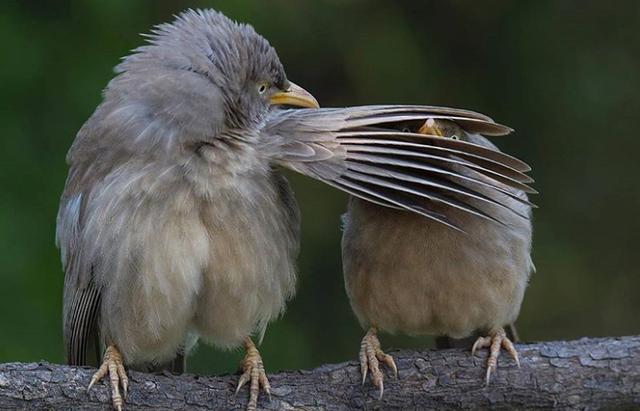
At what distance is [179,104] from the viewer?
4.78m

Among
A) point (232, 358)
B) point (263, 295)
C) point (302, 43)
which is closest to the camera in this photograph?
point (263, 295)

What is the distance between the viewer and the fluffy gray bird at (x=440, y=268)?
511 centimetres

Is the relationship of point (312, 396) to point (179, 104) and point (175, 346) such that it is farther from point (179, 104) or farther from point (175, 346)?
point (179, 104)

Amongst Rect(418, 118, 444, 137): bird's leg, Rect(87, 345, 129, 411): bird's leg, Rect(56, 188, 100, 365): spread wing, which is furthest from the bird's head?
Rect(87, 345, 129, 411): bird's leg

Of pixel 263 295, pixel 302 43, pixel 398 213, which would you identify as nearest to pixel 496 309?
pixel 398 213

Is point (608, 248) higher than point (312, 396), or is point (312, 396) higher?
point (608, 248)

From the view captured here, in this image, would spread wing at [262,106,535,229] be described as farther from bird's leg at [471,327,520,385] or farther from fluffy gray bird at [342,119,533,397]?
bird's leg at [471,327,520,385]

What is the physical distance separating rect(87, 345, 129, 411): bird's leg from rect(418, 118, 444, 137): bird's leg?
1402 mm

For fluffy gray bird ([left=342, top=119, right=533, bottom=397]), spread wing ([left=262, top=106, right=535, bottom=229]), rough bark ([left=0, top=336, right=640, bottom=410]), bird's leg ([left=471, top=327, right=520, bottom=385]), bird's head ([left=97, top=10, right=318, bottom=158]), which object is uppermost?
bird's head ([left=97, top=10, right=318, bottom=158])

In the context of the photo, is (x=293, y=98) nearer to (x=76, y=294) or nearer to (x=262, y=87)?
(x=262, y=87)

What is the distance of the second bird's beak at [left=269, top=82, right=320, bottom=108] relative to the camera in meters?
5.23

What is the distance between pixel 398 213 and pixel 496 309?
575 mm

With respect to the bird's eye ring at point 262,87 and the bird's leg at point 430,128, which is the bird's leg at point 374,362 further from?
the bird's eye ring at point 262,87

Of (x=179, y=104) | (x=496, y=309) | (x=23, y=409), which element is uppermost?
(x=179, y=104)
